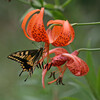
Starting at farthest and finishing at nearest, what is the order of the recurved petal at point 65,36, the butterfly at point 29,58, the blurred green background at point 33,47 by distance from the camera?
the blurred green background at point 33,47, the butterfly at point 29,58, the recurved petal at point 65,36

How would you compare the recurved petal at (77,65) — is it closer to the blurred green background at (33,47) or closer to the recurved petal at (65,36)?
the recurved petal at (65,36)

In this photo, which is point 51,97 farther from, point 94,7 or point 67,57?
point 94,7

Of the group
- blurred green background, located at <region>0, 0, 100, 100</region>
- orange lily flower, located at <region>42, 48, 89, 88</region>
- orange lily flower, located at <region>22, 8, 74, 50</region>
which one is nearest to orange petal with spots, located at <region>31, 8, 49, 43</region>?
orange lily flower, located at <region>22, 8, 74, 50</region>

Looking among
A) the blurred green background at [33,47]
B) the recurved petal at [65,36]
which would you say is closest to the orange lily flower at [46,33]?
the recurved petal at [65,36]

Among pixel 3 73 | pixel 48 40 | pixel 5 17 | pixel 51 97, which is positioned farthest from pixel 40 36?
pixel 5 17

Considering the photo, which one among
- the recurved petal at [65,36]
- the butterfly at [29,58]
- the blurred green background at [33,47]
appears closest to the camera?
the recurved petal at [65,36]

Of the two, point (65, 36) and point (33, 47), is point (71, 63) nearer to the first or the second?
point (65, 36)
